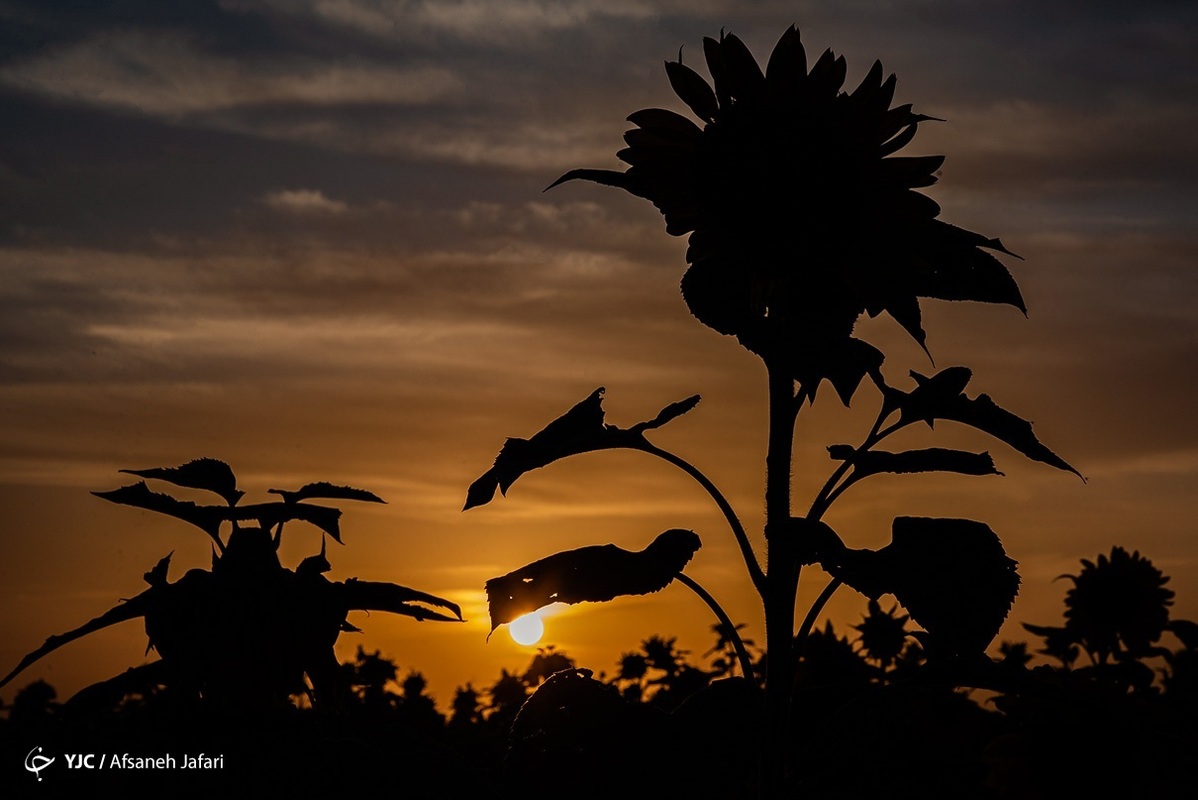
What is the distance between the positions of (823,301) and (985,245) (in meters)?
0.34

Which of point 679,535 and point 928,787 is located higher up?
point 679,535

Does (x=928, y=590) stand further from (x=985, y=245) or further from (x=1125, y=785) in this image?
(x=1125, y=785)

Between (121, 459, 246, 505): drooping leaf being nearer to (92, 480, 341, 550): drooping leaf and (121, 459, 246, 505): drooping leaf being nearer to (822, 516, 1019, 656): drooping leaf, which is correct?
(92, 480, 341, 550): drooping leaf

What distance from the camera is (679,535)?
2881mm

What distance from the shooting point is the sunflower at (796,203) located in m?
2.65

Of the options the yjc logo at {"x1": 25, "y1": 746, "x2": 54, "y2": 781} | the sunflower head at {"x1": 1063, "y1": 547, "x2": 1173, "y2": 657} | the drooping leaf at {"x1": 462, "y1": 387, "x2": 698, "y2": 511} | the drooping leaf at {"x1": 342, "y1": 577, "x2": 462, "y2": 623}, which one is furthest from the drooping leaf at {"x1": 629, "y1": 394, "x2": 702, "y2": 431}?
the sunflower head at {"x1": 1063, "y1": 547, "x2": 1173, "y2": 657}

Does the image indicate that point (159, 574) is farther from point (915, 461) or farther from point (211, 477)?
point (915, 461)

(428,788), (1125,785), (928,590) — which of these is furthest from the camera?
(1125,785)

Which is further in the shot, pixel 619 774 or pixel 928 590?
pixel 619 774

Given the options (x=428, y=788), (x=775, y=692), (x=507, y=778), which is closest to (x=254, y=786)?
(x=428, y=788)

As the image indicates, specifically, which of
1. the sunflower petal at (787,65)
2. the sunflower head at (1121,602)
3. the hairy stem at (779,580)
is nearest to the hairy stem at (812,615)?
the hairy stem at (779,580)

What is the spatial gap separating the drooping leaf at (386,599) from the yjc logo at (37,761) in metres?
0.89

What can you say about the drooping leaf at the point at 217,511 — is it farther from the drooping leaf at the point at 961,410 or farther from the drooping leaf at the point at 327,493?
the drooping leaf at the point at 961,410

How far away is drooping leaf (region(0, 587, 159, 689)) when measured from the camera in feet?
10.6
